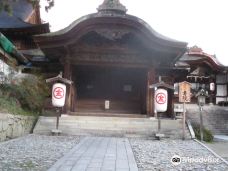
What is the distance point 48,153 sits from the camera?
1027 cm

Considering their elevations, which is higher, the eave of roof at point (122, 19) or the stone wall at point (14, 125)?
the eave of roof at point (122, 19)

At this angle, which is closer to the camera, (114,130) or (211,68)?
(114,130)

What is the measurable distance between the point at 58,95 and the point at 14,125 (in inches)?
127

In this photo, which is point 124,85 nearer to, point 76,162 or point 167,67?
point 167,67

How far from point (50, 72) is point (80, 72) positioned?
1.90 m

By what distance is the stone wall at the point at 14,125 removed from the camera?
42.3ft

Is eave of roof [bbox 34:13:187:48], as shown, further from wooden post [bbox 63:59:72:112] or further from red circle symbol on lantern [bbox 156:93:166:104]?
red circle symbol on lantern [bbox 156:93:166:104]

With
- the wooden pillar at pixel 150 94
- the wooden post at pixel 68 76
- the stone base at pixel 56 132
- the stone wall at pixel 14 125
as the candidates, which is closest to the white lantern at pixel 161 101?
the wooden pillar at pixel 150 94

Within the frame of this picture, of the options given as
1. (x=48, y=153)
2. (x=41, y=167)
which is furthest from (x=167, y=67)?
(x=41, y=167)

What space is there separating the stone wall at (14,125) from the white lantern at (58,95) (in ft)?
4.47

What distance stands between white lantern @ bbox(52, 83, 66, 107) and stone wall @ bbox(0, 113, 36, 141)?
136 cm

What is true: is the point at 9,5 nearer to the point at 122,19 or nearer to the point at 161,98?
the point at 161,98

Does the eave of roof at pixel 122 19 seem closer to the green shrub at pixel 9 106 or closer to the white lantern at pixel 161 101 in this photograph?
the white lantern at pixel 161 101

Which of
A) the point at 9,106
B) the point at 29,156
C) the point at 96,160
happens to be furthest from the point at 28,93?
the point at 96,160
